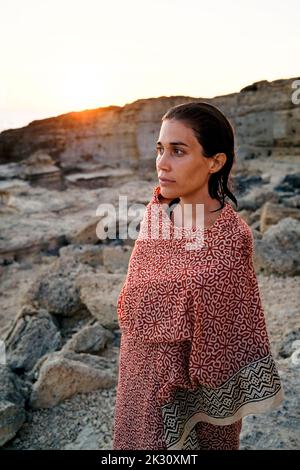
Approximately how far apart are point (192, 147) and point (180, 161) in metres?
0.05

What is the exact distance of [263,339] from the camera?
129 cm

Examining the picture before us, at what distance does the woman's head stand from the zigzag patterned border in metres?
0.56

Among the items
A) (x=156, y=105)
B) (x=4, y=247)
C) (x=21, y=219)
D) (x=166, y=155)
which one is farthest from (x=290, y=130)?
(x=166, y=155)

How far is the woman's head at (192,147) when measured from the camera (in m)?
1.23

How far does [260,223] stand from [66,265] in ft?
10.0

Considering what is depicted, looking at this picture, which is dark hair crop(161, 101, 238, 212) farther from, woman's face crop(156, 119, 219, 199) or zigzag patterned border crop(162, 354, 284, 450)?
zigzag patterned border crop(162, 354, 284, 450)

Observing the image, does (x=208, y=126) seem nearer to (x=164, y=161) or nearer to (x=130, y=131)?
(x=164, y=161)

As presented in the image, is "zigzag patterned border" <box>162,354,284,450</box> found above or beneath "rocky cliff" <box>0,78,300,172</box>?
beneath

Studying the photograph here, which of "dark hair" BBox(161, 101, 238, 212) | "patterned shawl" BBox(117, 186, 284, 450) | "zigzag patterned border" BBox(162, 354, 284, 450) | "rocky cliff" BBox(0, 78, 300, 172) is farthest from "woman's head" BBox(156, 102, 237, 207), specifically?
"rocky cliff" BBox(0, 78, 300, 172)

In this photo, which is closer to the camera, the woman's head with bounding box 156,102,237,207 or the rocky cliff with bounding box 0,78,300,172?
the woman's head with bounding box 156,102,237,207

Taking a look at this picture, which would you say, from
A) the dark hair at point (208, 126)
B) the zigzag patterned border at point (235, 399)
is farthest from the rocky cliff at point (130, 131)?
the zigzag patterned border at point (235, 399)

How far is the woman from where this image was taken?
122cm

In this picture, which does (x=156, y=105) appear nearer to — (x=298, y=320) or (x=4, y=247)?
(x=4, y=247)

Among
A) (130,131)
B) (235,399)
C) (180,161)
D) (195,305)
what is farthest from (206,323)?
(130,131)
